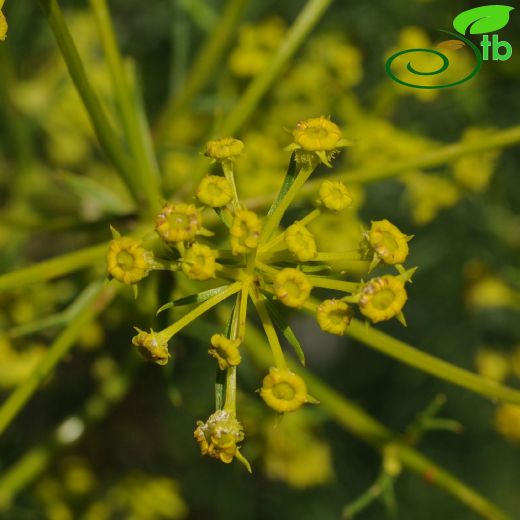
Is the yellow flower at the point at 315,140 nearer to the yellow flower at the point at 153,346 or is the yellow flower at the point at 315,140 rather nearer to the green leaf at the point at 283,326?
the green leaf at the point at 283,326

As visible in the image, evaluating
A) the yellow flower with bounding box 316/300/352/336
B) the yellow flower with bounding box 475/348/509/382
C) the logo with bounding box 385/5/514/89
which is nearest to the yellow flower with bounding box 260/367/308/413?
the yellow flower with bounding box 316/300/352/336

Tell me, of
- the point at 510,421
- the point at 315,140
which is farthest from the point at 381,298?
the point at 510,421

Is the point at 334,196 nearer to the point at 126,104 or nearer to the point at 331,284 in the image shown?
the point at 331,284

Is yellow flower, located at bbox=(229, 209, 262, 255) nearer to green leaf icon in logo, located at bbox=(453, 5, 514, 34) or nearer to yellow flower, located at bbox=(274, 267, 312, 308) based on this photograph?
yellow flower, located at bbox=(274, 267, 312, 308)

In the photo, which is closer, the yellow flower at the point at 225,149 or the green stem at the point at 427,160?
the yellow flower at the point at 225,149

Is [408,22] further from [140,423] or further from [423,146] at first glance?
[140,423]

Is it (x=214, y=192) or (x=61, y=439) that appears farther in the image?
(x=61, y=439)

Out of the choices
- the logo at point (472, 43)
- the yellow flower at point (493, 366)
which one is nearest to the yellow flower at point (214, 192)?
the logo at point (472, 43)
